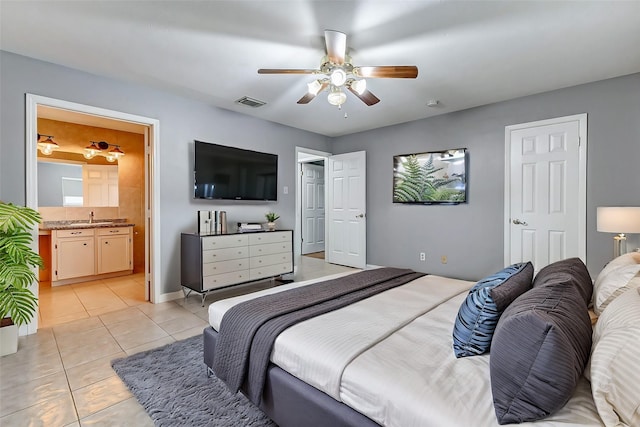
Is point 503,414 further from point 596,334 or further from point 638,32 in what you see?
point 638,32

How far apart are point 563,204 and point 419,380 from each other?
3486 mm

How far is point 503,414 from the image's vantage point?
88 centimetres

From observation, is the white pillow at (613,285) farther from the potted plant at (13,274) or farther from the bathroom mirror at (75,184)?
the bathroom mirror at (75,184)

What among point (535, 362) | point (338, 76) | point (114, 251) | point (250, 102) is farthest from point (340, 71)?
point (114, 251)

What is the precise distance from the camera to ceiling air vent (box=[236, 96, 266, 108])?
3.70 metres

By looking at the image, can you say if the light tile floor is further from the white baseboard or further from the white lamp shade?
the white lamp shade

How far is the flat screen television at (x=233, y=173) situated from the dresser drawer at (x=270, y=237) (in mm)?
613

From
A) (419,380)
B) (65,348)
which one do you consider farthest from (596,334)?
(65,348)

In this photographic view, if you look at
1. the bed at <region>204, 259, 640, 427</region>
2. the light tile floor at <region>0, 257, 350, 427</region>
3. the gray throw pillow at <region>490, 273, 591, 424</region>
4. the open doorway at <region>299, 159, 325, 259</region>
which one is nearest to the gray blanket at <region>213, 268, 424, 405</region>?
the bed at <region>204, 259, 640, 427</region>

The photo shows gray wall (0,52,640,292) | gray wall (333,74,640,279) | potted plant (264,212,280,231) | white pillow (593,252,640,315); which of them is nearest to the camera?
white pillow (593,252,640,315)

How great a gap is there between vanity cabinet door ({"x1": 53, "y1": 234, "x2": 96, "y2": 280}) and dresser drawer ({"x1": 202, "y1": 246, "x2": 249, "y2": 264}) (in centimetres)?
228

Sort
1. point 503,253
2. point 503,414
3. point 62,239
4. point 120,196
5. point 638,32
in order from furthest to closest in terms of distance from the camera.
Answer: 1. point 120,196
2. point 62,239
3. point 503,253
4. point 638,32
5. point 503,414

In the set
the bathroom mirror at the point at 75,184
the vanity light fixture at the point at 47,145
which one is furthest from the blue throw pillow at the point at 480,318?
the bathroom mirror at the point at 75,184

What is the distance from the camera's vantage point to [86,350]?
237cm
